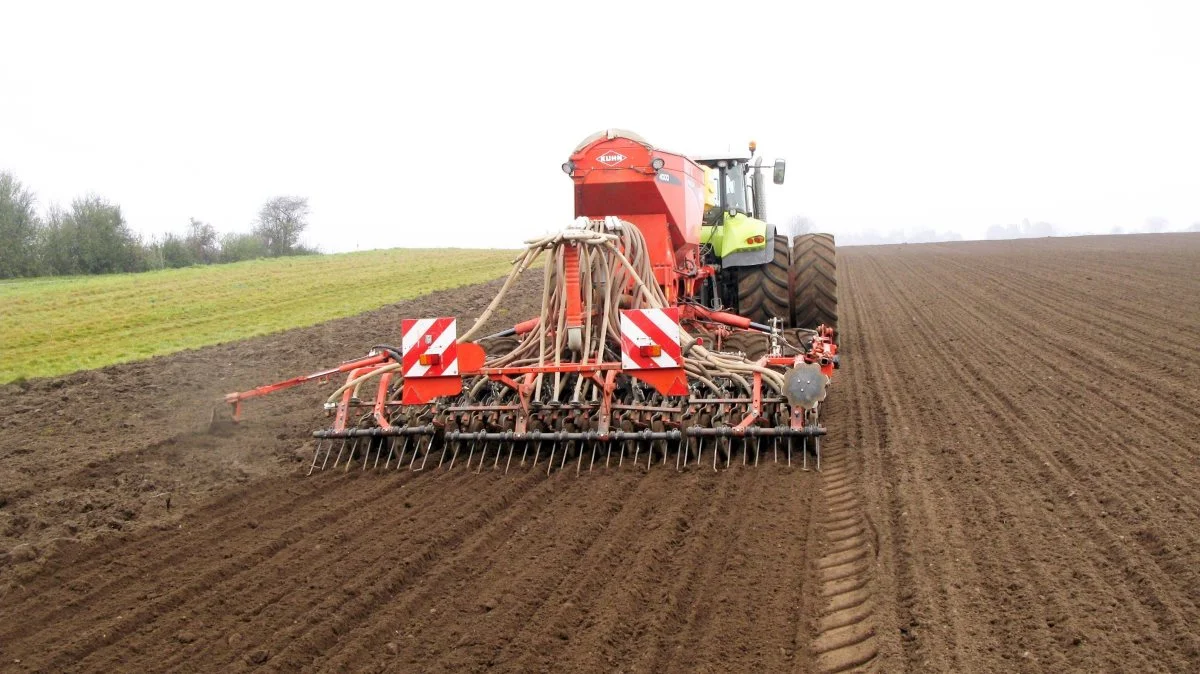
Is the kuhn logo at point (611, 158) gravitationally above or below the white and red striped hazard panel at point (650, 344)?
above

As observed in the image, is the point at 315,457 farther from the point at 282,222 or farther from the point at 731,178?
the point at 282,222

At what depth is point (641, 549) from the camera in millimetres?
4320

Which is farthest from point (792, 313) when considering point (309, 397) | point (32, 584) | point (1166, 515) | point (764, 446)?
point (32, 584)

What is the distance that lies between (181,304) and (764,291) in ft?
50.2

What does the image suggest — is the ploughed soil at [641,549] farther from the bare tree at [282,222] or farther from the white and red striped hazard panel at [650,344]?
the bare tree at [282,222]

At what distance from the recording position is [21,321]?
1778cm

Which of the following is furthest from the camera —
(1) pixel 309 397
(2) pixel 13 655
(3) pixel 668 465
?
(1) pixel 309 397

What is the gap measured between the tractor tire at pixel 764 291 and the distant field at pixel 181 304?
8193 millimetres

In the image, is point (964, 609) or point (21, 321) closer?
point (964, 609)

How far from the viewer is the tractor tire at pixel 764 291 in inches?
392

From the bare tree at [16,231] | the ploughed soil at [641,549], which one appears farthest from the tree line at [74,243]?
the ploughed soil at [641,549]

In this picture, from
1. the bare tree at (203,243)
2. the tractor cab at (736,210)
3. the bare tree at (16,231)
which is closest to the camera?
the tractor cab at (736,210)

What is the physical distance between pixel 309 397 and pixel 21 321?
40.3 feet

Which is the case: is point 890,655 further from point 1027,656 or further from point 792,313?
point 792,313
